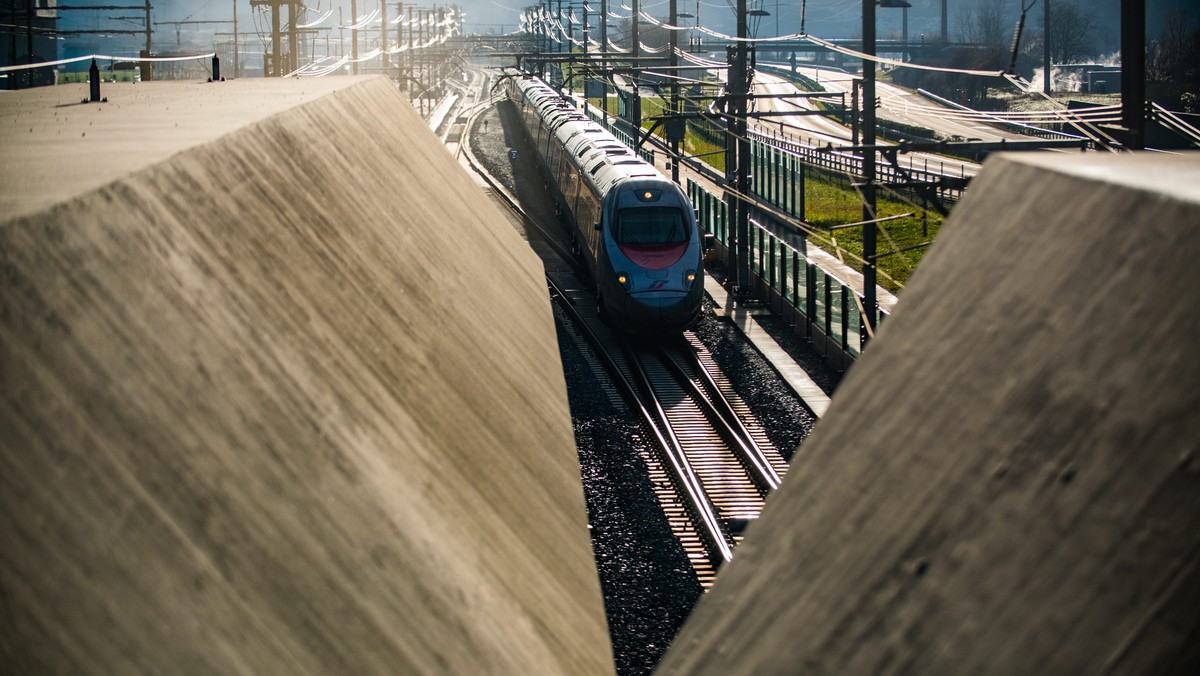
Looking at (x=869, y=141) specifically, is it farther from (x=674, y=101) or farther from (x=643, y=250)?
(x=674, y=101)

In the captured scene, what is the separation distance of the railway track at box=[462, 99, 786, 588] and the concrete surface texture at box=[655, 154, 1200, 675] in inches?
320

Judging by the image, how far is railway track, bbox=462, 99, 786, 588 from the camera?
1247 centimetres

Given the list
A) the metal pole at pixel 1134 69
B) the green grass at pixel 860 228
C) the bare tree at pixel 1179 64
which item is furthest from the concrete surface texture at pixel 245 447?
the bare tree at pixel 1179 64

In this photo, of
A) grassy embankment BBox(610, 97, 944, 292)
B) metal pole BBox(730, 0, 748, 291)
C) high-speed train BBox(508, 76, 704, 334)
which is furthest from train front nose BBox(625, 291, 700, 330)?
grassy embankment BBox(610, 97, 944, 292)

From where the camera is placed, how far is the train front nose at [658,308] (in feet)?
63.1

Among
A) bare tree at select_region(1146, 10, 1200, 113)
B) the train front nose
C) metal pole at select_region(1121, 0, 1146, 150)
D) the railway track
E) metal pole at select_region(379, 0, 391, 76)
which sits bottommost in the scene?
the railway track

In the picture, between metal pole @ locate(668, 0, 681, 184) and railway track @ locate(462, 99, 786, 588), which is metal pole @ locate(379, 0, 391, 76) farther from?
railway track @ locate(462, 99, 786, 588)

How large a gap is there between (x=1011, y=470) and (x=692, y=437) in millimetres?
13002

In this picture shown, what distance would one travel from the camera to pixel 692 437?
15.6 m

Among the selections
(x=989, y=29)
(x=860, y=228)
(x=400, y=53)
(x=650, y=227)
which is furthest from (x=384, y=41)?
(x=650, y=227)

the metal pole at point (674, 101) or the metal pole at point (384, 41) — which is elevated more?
the metal pole at point (384, 41)

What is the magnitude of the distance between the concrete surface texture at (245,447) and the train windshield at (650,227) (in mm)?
14966

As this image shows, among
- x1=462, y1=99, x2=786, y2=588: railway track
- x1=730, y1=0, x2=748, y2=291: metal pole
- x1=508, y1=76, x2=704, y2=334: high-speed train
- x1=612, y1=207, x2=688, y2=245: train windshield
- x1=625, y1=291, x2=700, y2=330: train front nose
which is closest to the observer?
x1=462, y1=99, x2=786, y2=588: railway track

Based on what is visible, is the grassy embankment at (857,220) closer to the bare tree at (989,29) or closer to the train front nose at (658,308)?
the train front nose at (658,308)
